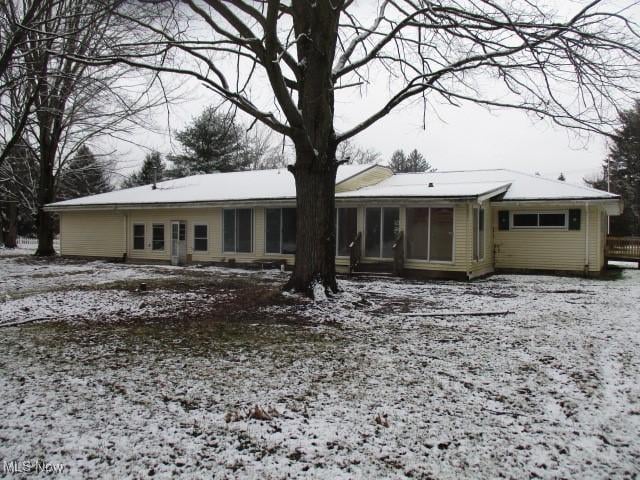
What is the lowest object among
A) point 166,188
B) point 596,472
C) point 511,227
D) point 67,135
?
point 596,472

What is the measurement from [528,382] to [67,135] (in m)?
24.3

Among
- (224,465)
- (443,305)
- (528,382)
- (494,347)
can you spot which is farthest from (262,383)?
(443,305)

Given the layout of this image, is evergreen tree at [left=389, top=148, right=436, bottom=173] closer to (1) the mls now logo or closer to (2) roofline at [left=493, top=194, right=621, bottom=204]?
(2) roofline at [left=493, top=194, right=621, bottom=204]

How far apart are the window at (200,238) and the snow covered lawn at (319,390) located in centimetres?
1027

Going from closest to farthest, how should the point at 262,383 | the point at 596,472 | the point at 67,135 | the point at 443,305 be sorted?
the point at 596,472 → the point at 262,383 → the point at 443,305 → the point at 67,135

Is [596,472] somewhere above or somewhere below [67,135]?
below

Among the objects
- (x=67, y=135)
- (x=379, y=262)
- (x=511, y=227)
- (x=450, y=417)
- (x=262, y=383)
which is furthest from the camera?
(x=67, y=135)

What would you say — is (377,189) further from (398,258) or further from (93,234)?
(93,234)

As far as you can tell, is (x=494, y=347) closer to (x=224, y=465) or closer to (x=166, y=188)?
(x=224, y=465)

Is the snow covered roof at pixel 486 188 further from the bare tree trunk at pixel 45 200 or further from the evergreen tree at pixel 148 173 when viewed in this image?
the evergreen tree at pixel 148 173

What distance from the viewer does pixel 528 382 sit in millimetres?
4887

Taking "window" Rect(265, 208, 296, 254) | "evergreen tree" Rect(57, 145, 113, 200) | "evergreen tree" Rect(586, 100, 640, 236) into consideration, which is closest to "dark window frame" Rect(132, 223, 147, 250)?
"evergreen tree" Rect(57, 145, 113, 200)

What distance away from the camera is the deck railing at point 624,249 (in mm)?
18703

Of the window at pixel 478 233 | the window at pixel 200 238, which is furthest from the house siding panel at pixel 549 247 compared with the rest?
the window at pixel 200 238
